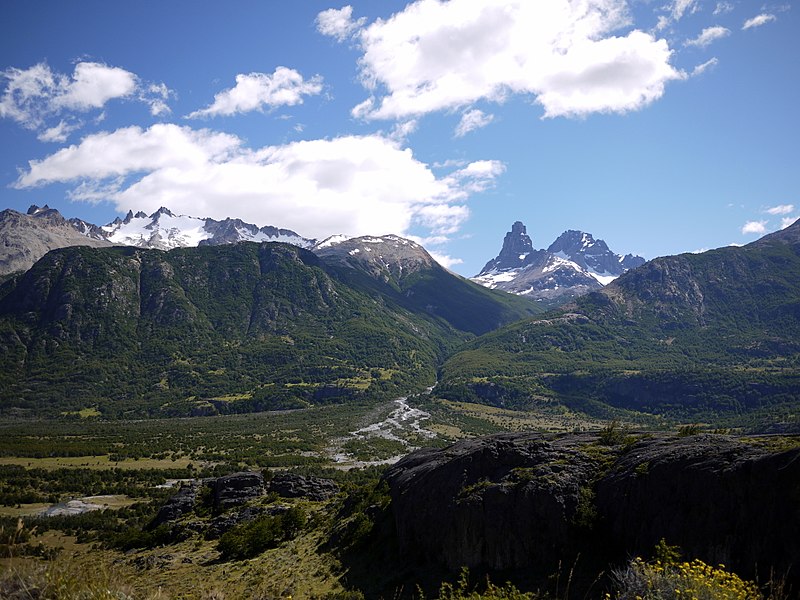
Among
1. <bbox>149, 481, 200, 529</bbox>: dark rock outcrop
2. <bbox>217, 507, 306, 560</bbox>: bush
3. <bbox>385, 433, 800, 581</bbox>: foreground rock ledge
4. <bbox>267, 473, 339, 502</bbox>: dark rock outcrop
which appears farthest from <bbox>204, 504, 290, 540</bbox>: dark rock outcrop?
<bbox>385, 433, 800, 581</bbox>: foreground rock ledge

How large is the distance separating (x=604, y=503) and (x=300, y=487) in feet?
147

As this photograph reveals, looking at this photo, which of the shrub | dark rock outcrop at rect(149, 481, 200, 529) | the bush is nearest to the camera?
the shrub

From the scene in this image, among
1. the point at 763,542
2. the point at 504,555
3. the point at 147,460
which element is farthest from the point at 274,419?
the point at 763,542

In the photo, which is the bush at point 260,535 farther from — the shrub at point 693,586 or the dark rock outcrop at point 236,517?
the shrub at point 693,586

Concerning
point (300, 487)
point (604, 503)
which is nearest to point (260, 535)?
point (300, 487)

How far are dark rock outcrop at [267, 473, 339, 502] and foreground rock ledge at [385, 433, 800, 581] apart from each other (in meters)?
27.8

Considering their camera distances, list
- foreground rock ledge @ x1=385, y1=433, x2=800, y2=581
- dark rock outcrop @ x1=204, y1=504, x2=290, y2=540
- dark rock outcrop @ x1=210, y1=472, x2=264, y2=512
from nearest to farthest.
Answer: foreground rock ledge @ x1=385, y1=433, x2=800, y2=581 < dark rock outcrop @ x1=204, y1=504, x2=290, y2=540 < dark rock outcrop @ x1=210, y1=472, x2=264, y2=512

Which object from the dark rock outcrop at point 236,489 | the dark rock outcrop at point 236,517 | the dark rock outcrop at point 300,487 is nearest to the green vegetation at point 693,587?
the dark rock outcrop at point 236,517

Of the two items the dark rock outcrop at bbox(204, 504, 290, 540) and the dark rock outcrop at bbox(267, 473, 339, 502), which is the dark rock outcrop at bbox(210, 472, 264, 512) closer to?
the dark rock outcrop at bbox(267, 473, 339, 502)

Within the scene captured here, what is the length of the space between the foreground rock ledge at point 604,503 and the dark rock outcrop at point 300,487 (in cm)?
2785

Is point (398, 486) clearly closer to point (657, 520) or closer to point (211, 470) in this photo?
point (657, 520)

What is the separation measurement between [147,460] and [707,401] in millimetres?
185985

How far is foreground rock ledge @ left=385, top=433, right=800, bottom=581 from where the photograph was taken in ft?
71.8

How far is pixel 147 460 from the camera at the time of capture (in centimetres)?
11306
